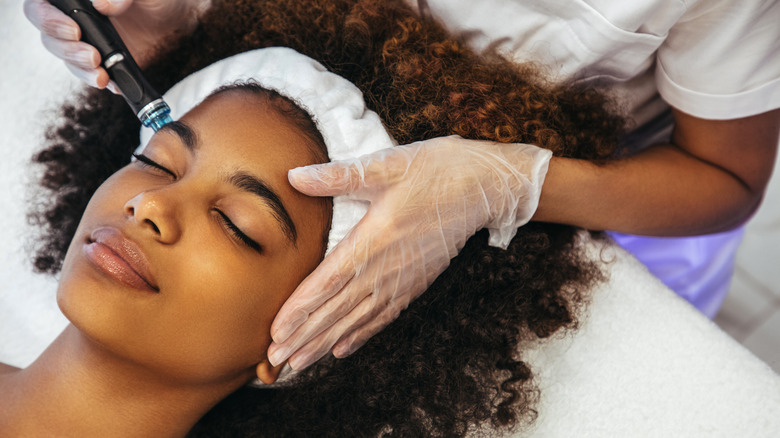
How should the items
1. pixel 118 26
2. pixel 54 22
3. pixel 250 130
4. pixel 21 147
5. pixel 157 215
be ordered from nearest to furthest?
pixel 157 215
pixel 250 130
pixel 54 22
pixel 118 26
pixel 21 147

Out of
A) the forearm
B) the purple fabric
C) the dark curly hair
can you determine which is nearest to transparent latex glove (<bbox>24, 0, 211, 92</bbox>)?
the dark curly hair

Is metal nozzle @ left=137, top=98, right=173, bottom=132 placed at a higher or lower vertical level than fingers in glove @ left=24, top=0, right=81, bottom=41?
lower

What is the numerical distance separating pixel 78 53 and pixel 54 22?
76 millimetres

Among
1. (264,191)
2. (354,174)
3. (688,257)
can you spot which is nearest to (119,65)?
(264,191)

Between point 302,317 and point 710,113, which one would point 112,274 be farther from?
point 710,113

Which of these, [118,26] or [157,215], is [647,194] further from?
[118,26]

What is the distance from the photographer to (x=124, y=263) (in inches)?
34.9

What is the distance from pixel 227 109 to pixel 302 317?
40 centimetres

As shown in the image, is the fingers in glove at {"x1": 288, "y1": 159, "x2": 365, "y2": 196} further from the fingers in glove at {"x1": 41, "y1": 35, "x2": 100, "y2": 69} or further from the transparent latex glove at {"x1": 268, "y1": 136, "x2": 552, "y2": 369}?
the fingers in glove at {"x1": 41, "y1": 35, "x2": 100, "y2": 69}

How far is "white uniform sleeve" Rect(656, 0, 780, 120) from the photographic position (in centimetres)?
99

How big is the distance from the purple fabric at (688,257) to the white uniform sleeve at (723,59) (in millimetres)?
533

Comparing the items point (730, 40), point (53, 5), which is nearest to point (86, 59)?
point (53, 5)

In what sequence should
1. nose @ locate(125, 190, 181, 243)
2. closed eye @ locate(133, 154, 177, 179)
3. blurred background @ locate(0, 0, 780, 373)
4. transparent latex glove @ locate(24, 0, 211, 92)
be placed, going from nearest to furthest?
1. nose @ locate(125, 190, 181, 243)
2. closed eye @ locate(133, 154, 177, 179)
3. transparent latex glove @ locate(24, 0, 211, 92)
4. blurred background @ locate(0, 0, 780, 373)

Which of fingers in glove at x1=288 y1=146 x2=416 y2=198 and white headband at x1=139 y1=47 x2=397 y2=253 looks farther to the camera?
white headband at x1=139 y1=47 x2=397 y2=253
